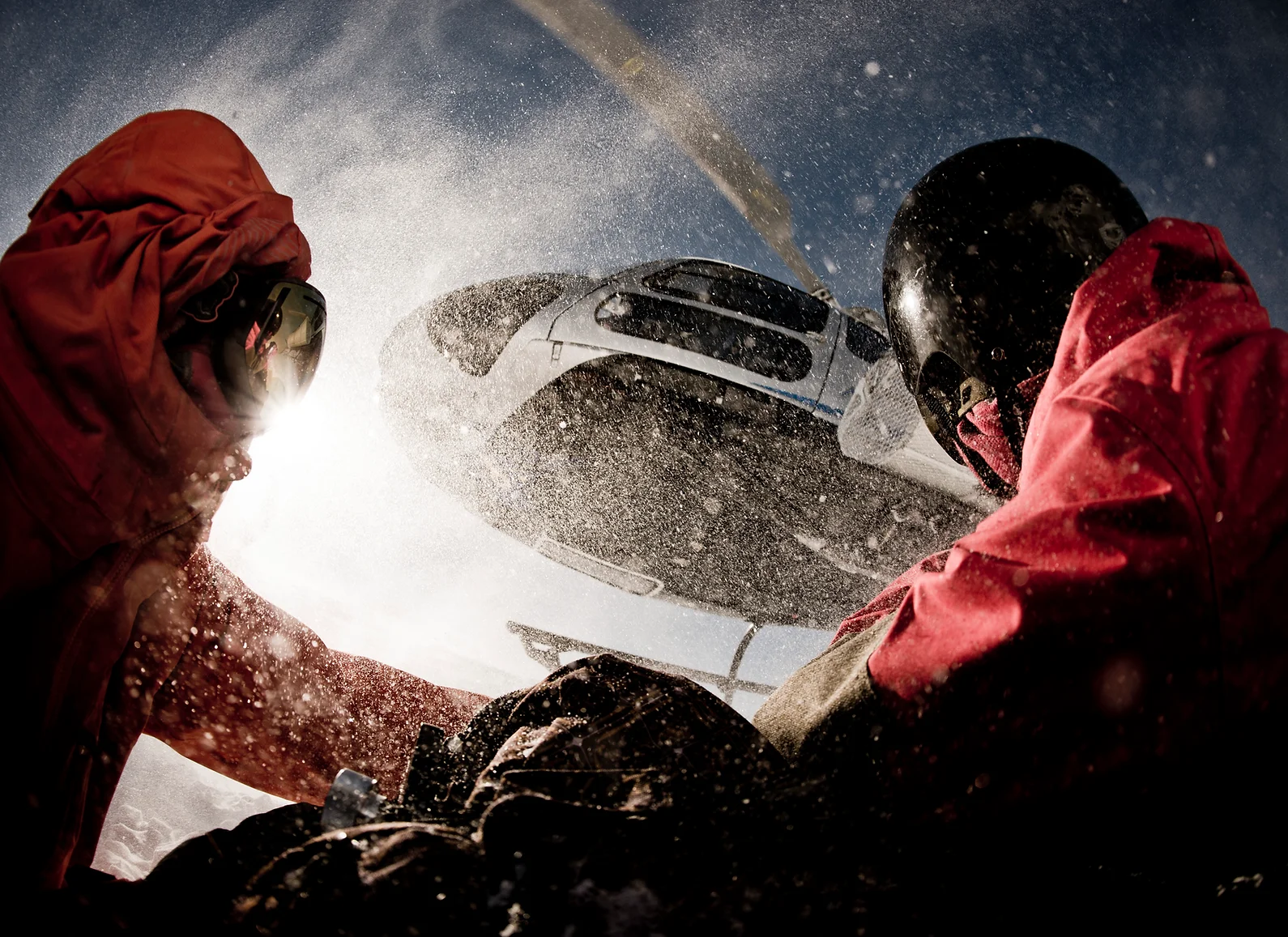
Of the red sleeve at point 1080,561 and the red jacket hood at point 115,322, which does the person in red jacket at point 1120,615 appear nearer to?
the red sleeve at point 1080,561

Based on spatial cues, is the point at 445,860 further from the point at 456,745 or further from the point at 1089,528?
the point at 1089,528

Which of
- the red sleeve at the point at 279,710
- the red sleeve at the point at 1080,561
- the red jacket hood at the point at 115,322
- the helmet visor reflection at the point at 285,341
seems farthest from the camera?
the red sleeve at the point at 279,710

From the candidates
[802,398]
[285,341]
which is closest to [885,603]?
[285,341]

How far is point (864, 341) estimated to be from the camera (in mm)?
3156

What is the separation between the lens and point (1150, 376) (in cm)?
67

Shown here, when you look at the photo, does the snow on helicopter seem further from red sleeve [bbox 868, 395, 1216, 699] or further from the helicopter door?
red sleeve [bbox 868, 395, 1216, 699]

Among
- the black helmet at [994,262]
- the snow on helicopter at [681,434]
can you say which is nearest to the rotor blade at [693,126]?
the snow on helicopter at [681,434]

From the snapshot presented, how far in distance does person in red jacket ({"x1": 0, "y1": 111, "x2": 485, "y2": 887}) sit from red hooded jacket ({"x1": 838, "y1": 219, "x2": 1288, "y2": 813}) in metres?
1.29

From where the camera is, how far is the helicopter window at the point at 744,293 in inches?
125

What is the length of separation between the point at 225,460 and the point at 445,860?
1.17m

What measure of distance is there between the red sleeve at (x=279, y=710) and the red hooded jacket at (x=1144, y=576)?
1.29 m

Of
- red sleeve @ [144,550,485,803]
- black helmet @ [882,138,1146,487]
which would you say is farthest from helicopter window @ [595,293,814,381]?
red sleeve @ [144,550,485,803]

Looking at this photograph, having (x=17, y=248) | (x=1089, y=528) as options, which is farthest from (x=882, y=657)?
(x=17, y=248)

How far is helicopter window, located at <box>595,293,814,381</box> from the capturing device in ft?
9.92
